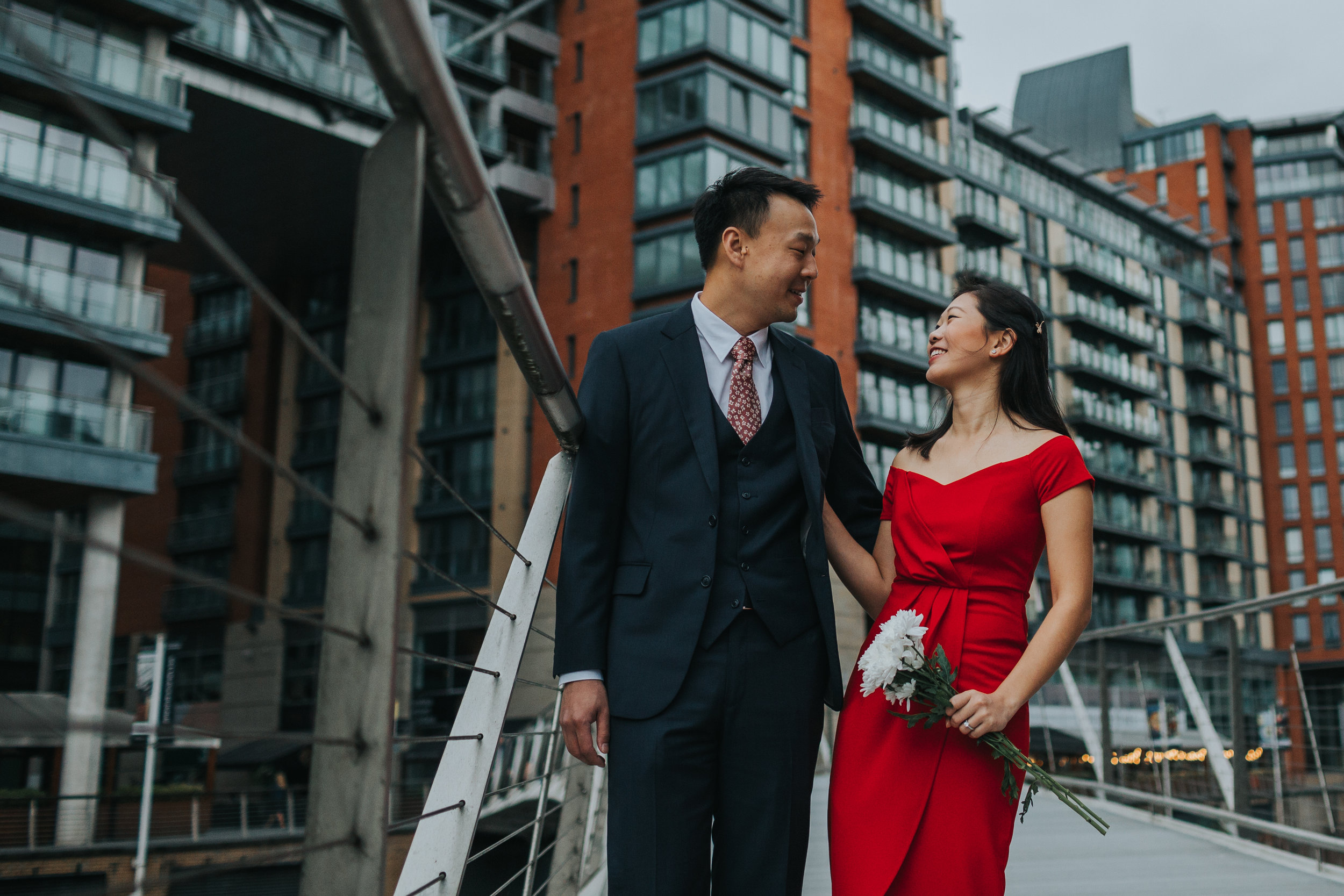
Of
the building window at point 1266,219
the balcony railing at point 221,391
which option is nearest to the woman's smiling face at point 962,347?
the balcony railing at point 221,391

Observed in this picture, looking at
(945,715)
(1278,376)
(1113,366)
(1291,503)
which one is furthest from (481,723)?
(1278,376)

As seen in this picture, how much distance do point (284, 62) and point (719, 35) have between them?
9.80m

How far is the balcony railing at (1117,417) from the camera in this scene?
4106 centimetres

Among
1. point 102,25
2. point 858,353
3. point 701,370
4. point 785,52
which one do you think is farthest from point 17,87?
point 701,370

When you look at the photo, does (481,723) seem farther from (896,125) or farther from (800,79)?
(896,125)

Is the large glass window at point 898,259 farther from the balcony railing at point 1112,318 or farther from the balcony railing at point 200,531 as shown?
the balcony railing at point 200,531

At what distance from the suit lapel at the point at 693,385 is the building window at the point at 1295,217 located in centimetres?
6170

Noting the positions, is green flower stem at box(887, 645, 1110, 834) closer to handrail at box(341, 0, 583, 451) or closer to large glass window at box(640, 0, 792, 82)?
handrail at box(341, 0, 583, 451)

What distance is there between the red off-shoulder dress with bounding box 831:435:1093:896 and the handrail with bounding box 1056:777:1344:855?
Answer: 2352 mm

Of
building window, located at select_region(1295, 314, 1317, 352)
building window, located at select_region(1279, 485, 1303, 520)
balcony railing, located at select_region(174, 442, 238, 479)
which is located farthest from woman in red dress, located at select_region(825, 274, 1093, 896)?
building window, located at select_region(1295, 314, 1317, 352)

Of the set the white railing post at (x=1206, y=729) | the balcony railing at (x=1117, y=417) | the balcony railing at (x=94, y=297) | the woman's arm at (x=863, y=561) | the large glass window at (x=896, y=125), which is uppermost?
the large glass window at (x=896, y=125)

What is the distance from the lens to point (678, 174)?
2788cm

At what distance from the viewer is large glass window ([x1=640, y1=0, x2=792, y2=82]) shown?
27797 millimetres

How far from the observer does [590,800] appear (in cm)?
390
